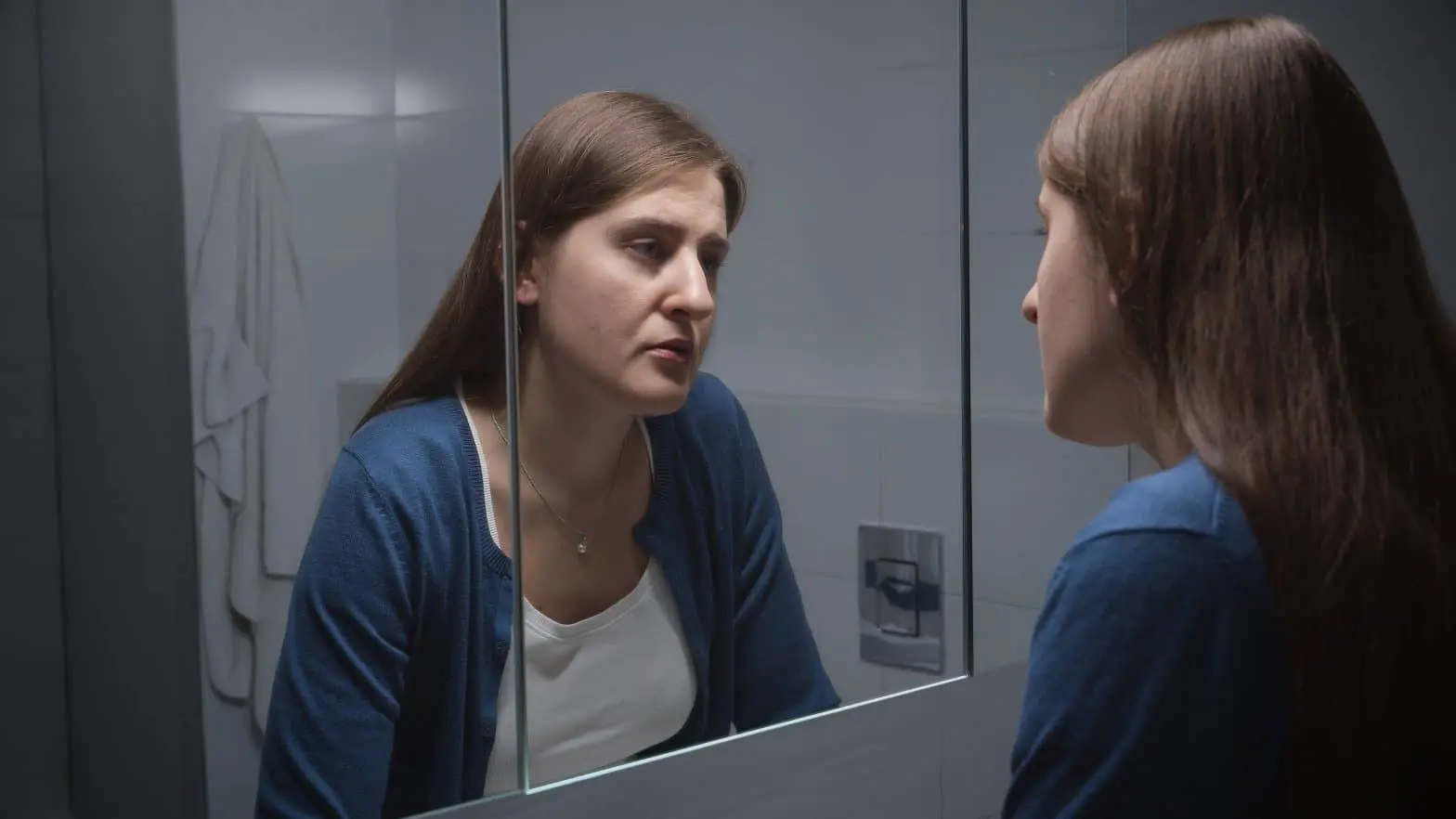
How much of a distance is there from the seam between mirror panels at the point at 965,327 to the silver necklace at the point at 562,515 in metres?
0.50

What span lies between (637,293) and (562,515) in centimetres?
22

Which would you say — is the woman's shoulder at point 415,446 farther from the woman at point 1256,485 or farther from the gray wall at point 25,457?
the woman at point 1256,485

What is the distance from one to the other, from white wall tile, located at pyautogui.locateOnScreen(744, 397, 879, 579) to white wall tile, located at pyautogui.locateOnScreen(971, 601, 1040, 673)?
0.23 meters

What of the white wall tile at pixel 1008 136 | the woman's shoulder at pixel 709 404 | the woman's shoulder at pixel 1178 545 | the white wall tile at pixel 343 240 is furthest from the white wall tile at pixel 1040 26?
the woman's shoulder at pixel 1178 545

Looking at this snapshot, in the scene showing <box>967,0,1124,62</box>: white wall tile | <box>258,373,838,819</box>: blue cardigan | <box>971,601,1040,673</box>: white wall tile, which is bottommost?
<box>971,601,1040,673</box>: white wall tile

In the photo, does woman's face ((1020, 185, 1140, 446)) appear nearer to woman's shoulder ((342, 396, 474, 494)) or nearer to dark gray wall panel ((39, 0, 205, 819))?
woman's shoulder ((342, 396, 474, 494))

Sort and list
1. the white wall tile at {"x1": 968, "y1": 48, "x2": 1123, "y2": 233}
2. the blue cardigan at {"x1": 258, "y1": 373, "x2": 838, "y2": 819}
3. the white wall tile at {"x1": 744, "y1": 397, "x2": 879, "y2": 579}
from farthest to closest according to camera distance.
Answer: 1. the white wall tile at {"x1": 968, "y1": 48, "x2": 1123, "y2": 233}
2. the white wall tile at {"x1": 744, "y1": 397, "x2": 879, "y2": 579}
3. the blue cardigan at {"x1": 258, "y1": 373, "x2": 838, "y2": 819}

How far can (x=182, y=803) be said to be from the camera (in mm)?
1103

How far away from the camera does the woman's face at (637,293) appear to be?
1.29m

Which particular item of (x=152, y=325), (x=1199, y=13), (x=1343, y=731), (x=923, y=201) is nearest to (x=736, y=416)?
(x=923, y=201)

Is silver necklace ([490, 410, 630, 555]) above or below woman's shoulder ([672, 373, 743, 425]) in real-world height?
below

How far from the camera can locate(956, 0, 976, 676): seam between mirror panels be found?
5.52 feet

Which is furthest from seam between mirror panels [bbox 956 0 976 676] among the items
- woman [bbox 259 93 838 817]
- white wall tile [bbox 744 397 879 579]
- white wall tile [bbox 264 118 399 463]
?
white wall tile [bbox 264 118 399 463]

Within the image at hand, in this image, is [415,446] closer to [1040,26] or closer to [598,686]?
[598,686]
